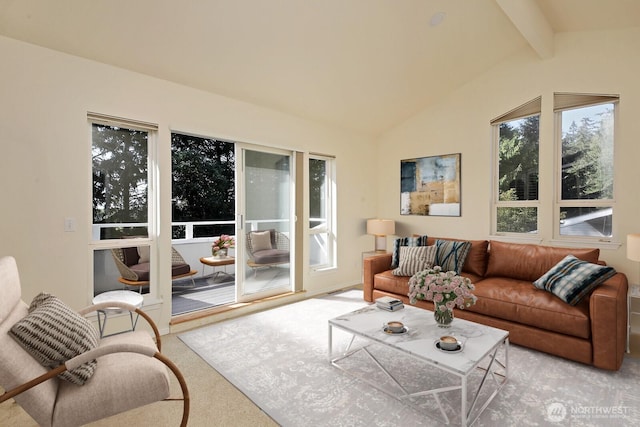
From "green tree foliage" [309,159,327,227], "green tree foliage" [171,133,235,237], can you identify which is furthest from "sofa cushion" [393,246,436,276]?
"green tree foliage" [171,133,235,237]

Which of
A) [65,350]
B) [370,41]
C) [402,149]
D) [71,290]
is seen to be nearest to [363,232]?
[402,149]

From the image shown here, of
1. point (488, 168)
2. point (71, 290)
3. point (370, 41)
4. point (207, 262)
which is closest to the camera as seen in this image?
point (71, 290)

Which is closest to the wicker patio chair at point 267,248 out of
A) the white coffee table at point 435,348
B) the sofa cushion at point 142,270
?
the sofa cushion at point 142,270

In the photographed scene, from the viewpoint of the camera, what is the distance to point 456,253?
386 cm

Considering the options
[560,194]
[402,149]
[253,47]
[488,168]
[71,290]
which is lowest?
[71,290]

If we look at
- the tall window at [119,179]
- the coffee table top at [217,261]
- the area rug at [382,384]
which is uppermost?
the tall window at [119,179]

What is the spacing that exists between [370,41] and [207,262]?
384 cm

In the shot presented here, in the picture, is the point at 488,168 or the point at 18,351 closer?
the point at 18,351

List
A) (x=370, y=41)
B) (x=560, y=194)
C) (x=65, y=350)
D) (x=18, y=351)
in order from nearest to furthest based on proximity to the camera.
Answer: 1. (x=18, y=351)
2. (x=65, y=350)
3. (x=370, y=41)
4. (x=560, y=194)

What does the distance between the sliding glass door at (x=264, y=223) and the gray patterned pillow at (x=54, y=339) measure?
2.35 meters

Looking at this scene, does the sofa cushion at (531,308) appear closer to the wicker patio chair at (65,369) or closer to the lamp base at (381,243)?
the lamp base at (381,243)

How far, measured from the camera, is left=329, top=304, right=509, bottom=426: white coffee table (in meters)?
1.92

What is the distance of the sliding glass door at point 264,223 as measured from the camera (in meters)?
4.05

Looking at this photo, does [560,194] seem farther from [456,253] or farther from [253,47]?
[253,47]
